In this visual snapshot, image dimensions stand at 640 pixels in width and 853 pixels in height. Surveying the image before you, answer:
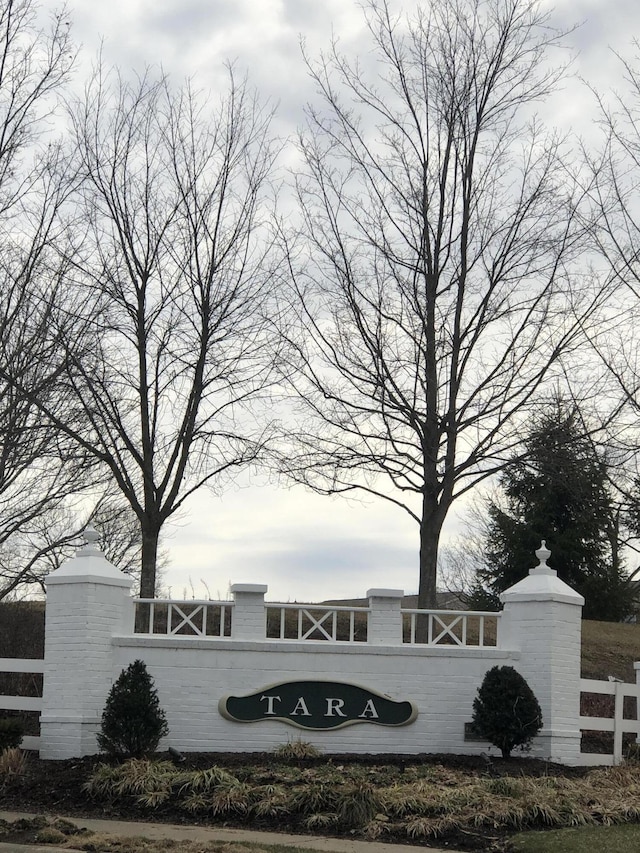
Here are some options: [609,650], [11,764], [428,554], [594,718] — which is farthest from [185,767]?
[609,650]

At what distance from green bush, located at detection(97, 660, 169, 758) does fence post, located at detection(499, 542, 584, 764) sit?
4.95 meters

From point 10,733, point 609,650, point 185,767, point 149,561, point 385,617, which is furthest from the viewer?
point 609,650

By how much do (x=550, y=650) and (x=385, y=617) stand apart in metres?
2.27

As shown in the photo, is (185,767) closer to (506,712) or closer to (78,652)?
(78,652)

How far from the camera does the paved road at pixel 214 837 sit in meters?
9.79

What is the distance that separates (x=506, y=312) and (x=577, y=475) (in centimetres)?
300

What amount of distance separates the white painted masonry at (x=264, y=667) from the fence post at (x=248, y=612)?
0.04ft

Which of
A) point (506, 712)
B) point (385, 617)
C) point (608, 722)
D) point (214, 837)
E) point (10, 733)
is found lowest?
point (214, 837)

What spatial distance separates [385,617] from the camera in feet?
50.4

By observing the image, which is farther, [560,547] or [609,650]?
[560,547]

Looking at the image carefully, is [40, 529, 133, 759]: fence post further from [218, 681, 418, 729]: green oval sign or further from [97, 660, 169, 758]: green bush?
[218, 681, 418, 729]: green oval sign

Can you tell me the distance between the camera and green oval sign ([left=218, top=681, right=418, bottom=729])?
14.8 meters

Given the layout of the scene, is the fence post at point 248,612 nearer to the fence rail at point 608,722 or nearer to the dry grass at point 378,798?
the dry grass at point 378,798

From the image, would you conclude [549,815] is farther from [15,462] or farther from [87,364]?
[87,364]
